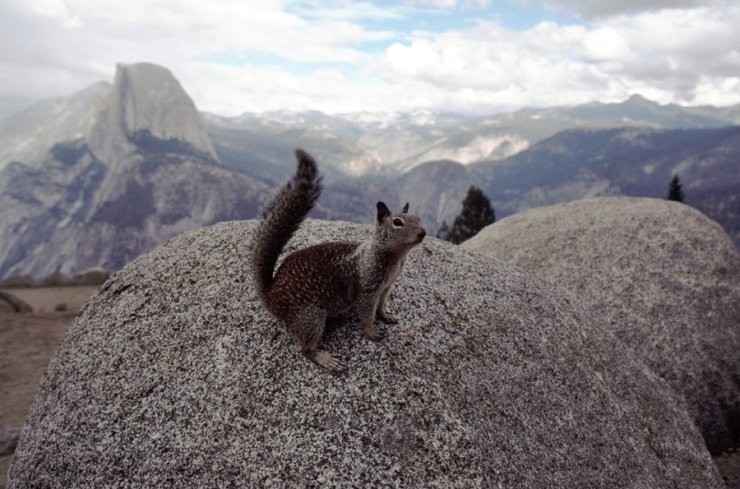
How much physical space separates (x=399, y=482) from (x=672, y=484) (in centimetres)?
479

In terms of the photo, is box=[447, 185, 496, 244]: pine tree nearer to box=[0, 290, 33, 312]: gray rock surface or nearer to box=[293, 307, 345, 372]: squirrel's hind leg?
box=[0, 290, 33, 312]: gray rock surface

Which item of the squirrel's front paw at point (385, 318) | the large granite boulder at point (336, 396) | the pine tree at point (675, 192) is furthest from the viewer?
the pine tree at point (675, 192)

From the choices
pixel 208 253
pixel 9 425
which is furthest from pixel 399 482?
pixel 9 425

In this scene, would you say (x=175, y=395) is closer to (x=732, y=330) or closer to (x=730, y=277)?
(x=732, y=330)

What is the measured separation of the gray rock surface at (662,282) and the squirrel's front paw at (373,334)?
22.8 ft

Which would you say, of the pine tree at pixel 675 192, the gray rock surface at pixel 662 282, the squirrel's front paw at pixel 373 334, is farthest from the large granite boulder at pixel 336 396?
the pine tree at pixel 675 192

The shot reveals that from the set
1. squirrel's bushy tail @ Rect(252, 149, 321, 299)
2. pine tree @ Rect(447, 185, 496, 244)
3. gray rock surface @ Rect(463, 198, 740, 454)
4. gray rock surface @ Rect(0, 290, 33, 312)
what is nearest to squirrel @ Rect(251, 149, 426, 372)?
squirrel's bushy tail @ Rect(252, 149, 321, 299)

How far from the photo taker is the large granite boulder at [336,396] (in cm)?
466

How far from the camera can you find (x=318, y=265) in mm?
4875

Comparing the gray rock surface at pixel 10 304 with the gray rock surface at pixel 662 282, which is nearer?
the gray rock surface at pixel 662 282

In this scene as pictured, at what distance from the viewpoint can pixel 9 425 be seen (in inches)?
438

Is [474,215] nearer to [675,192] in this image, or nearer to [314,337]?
[675,192]

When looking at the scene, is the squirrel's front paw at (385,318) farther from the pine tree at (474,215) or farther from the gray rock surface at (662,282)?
the pine tree at (474,215)

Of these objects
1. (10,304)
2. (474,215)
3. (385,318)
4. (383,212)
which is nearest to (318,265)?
(383,212)
